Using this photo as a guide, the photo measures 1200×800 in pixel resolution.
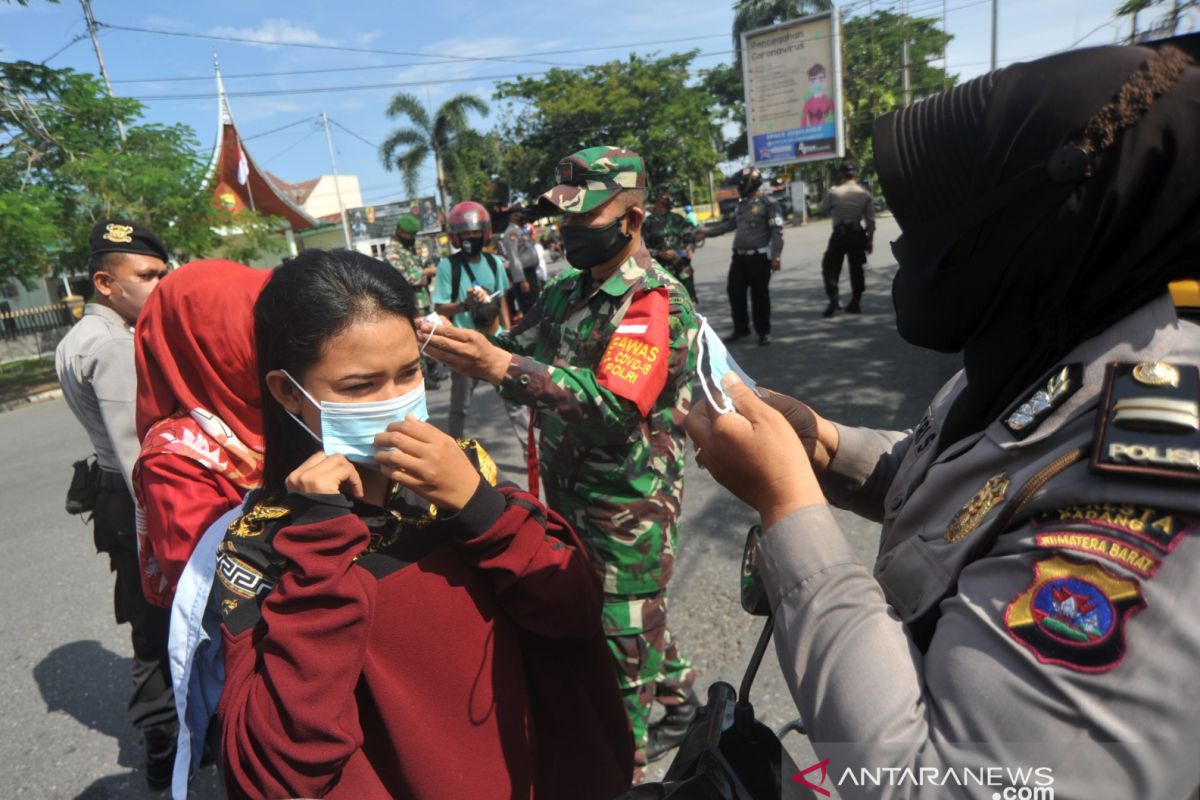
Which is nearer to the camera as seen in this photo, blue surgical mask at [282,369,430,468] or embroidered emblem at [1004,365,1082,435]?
embroidered emblem at [1004,365,1082,435]

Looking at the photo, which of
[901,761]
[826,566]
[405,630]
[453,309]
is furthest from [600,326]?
[453,309]

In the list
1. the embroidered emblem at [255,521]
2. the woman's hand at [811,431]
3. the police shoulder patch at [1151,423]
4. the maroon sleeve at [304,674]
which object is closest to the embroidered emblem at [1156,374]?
the police shoulder patch at [1151,423]

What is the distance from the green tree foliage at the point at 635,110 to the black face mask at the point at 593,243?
3092cm

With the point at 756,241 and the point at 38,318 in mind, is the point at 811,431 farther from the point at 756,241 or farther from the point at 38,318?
the point at 38,318

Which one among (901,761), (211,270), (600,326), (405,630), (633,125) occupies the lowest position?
(405,630)

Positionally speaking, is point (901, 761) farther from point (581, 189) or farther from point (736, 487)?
point (581, 189)

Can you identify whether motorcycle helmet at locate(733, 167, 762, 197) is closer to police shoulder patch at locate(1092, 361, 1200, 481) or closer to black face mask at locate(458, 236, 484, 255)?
black face mask at locate(458, 236, 484, 255)

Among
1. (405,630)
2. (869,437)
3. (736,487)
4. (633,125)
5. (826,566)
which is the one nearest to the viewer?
(826,566)

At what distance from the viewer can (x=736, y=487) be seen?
1.00 m

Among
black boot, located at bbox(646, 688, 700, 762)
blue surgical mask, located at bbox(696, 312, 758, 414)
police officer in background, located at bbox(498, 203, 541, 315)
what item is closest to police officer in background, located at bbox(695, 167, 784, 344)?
police officer in background, located at bbox(498, 203, 541, 315)

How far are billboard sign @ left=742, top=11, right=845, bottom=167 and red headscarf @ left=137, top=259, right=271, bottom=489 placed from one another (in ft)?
49.8

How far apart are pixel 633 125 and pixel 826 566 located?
34.6 meters

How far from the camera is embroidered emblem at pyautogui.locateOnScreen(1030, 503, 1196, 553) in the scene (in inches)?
Result: 25.1

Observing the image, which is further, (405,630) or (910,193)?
(405,630)
